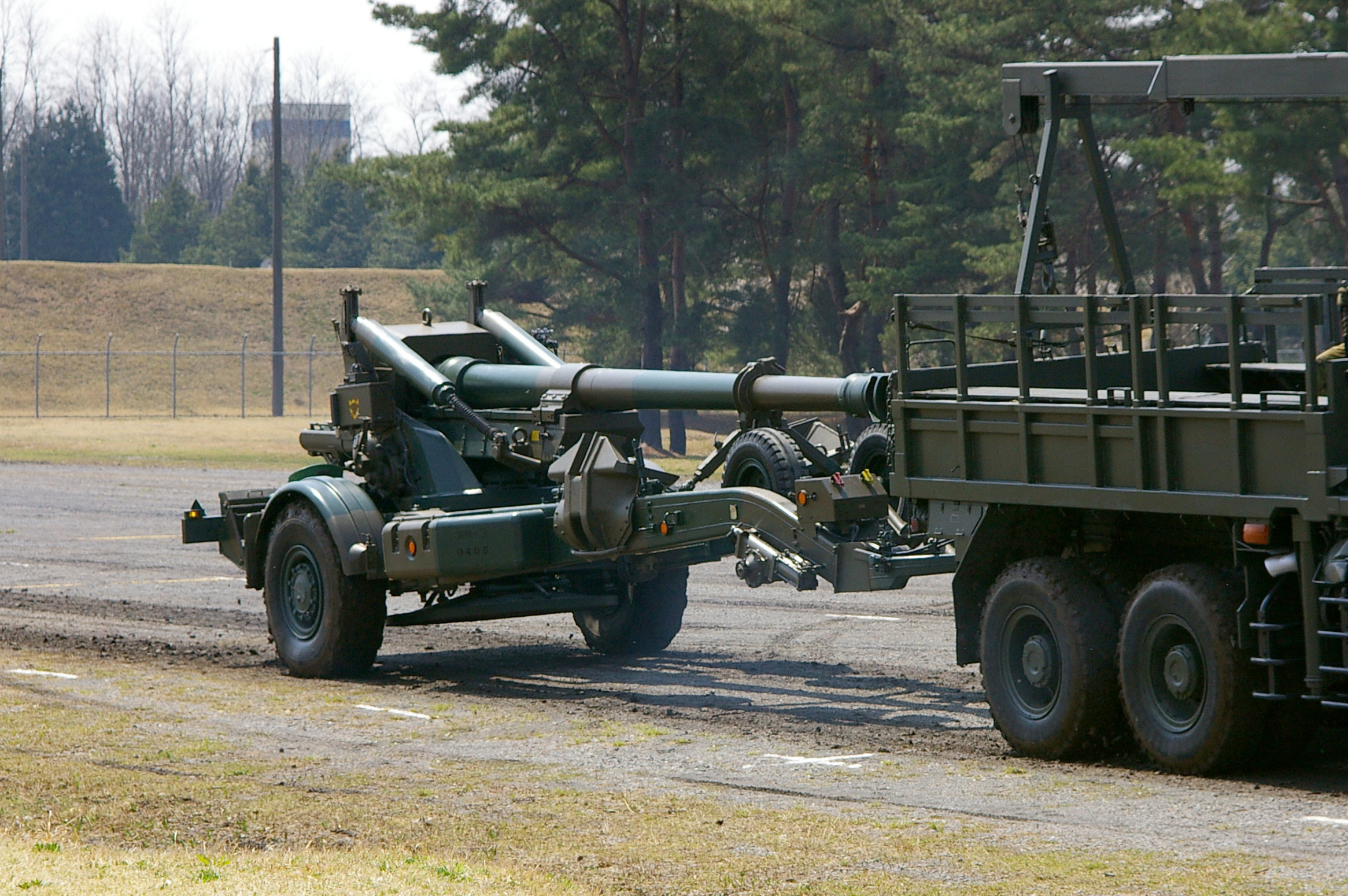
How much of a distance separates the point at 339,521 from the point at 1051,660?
5.37 m

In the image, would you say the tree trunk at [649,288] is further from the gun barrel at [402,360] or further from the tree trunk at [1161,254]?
the gun barrel at [402,360]

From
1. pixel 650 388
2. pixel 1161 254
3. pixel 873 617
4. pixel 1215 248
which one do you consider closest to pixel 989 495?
pixel 650 388

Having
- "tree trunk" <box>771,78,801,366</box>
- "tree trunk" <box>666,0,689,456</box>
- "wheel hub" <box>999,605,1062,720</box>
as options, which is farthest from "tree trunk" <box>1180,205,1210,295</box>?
"wheel hub" <box>999,605,1062,720</box>

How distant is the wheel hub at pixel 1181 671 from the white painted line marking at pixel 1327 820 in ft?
3.14

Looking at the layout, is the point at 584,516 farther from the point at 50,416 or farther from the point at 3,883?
the point at 50,416

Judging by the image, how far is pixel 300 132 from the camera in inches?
4897

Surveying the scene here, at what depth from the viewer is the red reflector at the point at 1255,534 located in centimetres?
808

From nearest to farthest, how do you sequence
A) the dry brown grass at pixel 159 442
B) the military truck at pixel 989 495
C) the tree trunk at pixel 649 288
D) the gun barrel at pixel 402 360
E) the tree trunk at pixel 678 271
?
1. the military truck at pixel 989 495
2. the gun barrel at pixel 402 360
3. the dry brown grass at pixel 159 442
4. the tree trunk at pixel 678 271
5. the tree trunk at pixel 649 288

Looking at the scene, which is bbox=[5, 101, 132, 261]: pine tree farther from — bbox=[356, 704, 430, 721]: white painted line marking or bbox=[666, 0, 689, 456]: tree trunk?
bbox=[356, 704, 430, 721]: white painted line marking

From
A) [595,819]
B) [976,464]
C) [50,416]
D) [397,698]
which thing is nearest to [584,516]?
[397,698]

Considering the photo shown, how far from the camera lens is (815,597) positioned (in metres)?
17.1

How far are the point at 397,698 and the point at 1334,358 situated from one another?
6.14 meters

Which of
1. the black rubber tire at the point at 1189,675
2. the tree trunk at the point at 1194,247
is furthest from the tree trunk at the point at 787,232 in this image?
the black rubber tire at the point at 1189,675

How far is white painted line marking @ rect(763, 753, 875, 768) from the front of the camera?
9.17 meters
